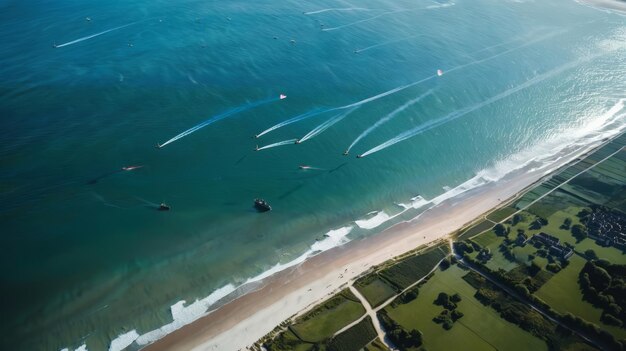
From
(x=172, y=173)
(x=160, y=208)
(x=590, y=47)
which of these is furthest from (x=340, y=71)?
(x=590, y=47)

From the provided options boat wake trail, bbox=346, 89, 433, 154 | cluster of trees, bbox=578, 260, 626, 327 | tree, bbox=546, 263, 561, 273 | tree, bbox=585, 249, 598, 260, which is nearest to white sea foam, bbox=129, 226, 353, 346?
boat wake trail, bbox=346, 89, 433, 154

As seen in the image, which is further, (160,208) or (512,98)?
(512,98)

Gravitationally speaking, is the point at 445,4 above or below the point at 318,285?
above

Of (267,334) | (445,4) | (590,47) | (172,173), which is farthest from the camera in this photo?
(445,4)

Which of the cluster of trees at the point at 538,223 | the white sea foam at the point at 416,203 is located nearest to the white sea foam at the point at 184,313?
the white sea foam at the point at 416,203

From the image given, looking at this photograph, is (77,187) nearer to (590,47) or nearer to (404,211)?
(404,211)

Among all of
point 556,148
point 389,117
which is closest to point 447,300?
point 389,117

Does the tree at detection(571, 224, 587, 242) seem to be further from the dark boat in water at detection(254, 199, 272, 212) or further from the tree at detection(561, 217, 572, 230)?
the dark boat in water at detection(254, 199, 272, 212)
